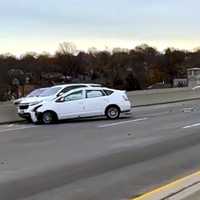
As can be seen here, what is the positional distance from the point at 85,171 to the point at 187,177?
2.10 metres

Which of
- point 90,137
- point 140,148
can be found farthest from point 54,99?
point 140,148

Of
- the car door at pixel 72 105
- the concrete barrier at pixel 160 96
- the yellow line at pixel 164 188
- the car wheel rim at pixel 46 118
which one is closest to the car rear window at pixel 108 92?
the car door at pixel 72 105

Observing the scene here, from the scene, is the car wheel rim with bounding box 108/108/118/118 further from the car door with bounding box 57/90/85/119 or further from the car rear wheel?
the car door with bounding box 57/90/85/119

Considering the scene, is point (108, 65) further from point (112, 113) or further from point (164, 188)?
point (164, 188)

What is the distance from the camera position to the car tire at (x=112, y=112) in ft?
85.5

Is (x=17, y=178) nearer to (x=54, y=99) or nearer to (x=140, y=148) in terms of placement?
(x=140, y=148)

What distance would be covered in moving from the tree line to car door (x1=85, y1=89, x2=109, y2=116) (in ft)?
237

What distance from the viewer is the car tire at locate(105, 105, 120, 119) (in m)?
26.1

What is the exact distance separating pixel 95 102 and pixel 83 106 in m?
0.61

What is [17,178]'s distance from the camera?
10.1m

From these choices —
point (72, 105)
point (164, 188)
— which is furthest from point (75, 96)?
point (164, 188)

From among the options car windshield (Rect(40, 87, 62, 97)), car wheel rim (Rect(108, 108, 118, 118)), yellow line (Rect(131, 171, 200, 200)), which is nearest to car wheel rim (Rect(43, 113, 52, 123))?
car windshield (Rect(40, 87, 62, 97))

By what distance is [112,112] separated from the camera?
2611cm

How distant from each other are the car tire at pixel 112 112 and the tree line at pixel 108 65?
236 feet
